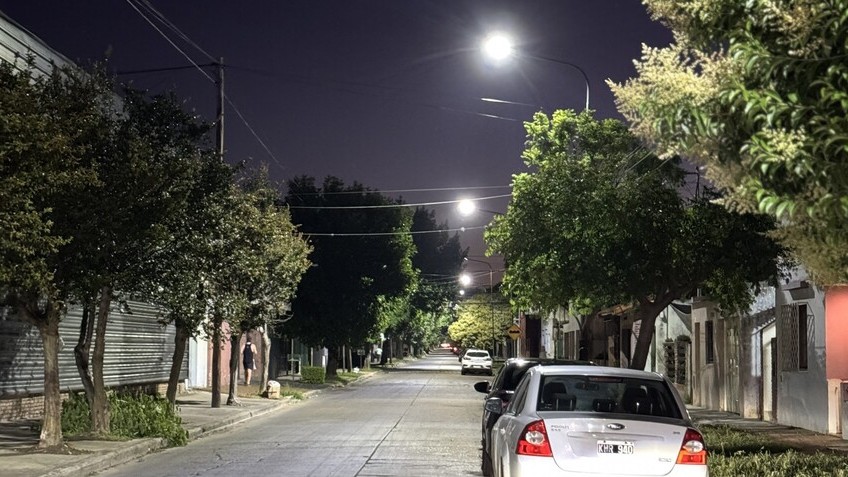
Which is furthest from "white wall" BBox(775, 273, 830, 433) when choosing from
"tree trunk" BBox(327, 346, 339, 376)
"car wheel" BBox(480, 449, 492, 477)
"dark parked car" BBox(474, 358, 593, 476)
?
"tree trunk" BBox(327, 346, 339, 376)

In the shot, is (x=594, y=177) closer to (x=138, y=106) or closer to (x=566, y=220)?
(x=566, y=220)

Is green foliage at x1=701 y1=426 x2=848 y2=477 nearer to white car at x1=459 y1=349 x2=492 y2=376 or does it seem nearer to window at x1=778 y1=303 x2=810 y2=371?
window at x1=778 y1=303 x2=810 y2=371

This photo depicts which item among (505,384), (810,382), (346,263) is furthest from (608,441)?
(346,263)

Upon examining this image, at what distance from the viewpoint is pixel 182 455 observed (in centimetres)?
1739

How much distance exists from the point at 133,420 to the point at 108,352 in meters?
7.88

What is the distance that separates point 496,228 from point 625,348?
60.8 ft

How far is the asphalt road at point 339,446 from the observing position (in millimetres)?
14891

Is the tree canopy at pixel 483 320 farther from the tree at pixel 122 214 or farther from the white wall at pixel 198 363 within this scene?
the tree at pixel 122 214

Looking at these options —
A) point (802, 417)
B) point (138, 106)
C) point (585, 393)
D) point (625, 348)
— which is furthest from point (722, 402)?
point (585, 393)

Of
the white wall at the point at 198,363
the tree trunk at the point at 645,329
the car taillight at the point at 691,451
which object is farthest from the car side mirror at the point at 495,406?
the white wall at the point at 198,363

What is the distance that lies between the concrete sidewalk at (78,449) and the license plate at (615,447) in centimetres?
803

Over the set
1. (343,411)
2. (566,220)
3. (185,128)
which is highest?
(185,128)

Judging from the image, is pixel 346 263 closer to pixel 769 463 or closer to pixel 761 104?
pixel 769 463

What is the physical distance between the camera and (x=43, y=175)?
502 inches
